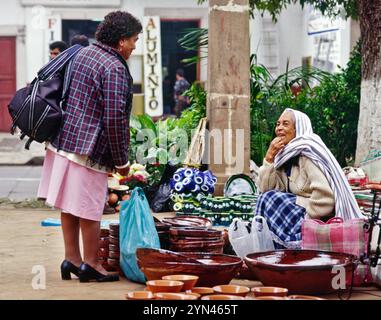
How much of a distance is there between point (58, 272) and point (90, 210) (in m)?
0.82

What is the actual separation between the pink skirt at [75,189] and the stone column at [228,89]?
4.90 meters

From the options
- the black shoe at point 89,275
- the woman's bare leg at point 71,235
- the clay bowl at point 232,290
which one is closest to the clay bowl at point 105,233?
the woman's bare leg at point 71,235

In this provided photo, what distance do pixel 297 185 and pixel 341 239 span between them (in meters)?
0.74

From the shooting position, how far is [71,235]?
293 inches

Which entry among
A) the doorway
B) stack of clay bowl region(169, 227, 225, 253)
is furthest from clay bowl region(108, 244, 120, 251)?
the doorway

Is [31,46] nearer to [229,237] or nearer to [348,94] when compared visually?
[348,94]

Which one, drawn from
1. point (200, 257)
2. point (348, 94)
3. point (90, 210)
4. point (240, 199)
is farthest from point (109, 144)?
point (348, 94)

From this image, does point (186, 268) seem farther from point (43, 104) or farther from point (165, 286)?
point (43, 104)

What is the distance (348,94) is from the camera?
44.9 ft

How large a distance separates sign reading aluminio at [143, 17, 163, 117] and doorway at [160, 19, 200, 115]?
23.4 inches

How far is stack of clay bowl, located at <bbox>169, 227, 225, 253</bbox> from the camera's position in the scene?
7.56 meters

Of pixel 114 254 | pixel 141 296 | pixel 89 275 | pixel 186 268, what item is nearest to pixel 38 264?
pixel 114 254

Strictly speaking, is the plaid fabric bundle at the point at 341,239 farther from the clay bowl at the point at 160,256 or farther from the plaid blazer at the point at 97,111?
the plaid blazer at the point at 97,111

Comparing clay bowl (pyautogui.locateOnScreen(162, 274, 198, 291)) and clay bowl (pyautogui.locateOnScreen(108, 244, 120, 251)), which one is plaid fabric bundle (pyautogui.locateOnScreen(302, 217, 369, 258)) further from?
clay bowl (pyautogui.locateOnScreen(108, 244, 120, 251))
